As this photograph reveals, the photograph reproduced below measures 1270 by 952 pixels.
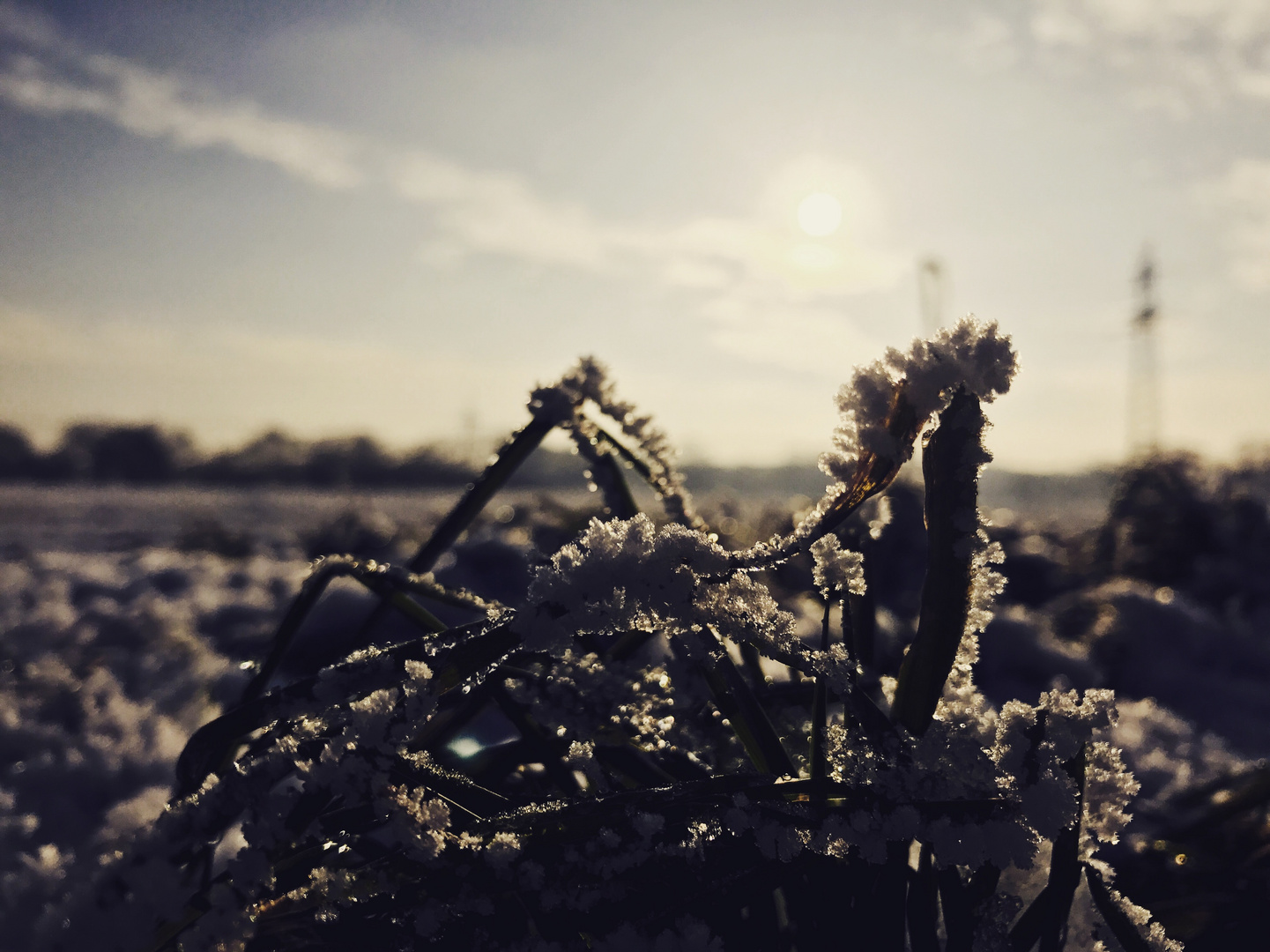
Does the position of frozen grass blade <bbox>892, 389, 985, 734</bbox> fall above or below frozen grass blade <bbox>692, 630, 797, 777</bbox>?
above

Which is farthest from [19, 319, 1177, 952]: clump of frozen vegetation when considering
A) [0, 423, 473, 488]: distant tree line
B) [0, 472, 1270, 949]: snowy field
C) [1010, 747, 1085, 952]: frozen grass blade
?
[0, 423, 473, 488]: distant tree line

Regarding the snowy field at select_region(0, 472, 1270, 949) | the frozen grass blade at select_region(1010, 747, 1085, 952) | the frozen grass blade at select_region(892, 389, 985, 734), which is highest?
the frozen grass blade at select_region(892, 389, 985, 734)

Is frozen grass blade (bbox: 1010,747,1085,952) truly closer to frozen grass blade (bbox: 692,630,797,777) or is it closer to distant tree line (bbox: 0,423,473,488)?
frozen grass blade (bbox: 692,630,797,777)

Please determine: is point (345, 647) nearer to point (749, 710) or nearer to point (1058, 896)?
A: point (749, 710)

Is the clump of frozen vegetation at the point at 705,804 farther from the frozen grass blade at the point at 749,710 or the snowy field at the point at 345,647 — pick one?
the snowy field at the point at 345,647

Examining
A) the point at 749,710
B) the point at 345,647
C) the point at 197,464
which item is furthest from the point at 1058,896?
the point at 197,464

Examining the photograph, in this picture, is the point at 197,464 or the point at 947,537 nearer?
the point at 947,537
